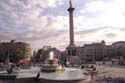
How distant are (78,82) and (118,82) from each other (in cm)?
493

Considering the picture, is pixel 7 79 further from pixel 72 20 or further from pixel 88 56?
pixel 88 56

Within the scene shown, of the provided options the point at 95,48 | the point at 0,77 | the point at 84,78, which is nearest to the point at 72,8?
the point at 0,77

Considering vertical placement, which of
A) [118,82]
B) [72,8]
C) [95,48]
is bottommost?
[118,82]

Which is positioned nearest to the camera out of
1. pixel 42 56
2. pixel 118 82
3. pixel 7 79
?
pixel 118 82

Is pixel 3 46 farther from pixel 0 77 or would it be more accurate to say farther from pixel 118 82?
pixel 118 82

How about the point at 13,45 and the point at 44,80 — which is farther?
the point at 13,45

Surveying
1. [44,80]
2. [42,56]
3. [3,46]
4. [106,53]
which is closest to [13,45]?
[3,46]

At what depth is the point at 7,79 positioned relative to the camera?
21.8 m

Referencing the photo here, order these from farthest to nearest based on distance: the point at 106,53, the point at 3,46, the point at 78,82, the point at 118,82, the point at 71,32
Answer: the point at 106,53 < the point at 3,46 < the point at 71,32 < the point at 118,82 < the point at 78,82

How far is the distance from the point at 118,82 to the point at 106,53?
112 meters

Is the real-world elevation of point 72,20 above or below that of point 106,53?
above

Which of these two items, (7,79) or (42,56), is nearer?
(7,79)

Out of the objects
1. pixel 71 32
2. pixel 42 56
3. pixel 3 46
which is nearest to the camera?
pixel 71 32

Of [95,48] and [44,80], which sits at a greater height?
[95,48]
